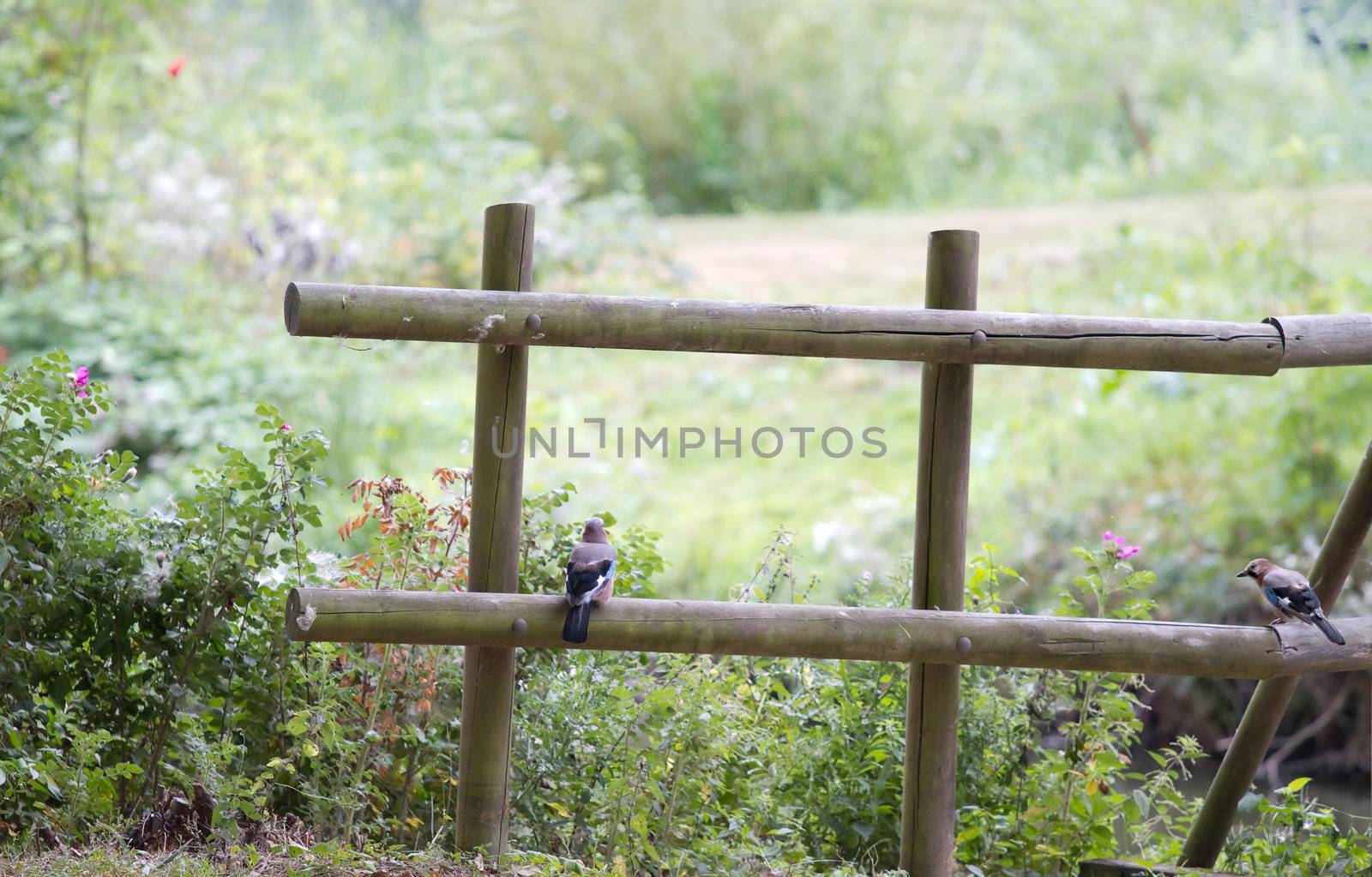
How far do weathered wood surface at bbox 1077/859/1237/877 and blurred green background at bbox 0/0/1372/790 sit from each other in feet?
4.75

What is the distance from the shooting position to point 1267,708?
127 inches

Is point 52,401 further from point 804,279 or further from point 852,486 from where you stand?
point 804,279

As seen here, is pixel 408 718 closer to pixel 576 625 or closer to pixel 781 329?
pixel 576 625

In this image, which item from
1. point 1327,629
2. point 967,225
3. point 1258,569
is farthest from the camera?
point 967,225

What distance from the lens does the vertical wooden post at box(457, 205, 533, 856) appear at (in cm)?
289

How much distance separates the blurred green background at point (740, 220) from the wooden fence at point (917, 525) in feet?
4.91

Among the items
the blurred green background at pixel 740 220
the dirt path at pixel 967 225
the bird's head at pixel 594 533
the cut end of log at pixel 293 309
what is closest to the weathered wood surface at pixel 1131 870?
the blurred green background at pixel 740 220

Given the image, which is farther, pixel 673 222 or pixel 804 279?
pixel 673 222

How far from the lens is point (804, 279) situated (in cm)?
927

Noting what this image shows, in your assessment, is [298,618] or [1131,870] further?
[1131,870]

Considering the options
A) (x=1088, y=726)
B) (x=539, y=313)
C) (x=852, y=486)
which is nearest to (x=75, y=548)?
(x=539, y=313)

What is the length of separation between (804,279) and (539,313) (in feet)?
22.0

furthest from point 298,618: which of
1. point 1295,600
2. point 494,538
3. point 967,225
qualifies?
point 967,225

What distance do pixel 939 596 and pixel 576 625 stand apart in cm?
92
